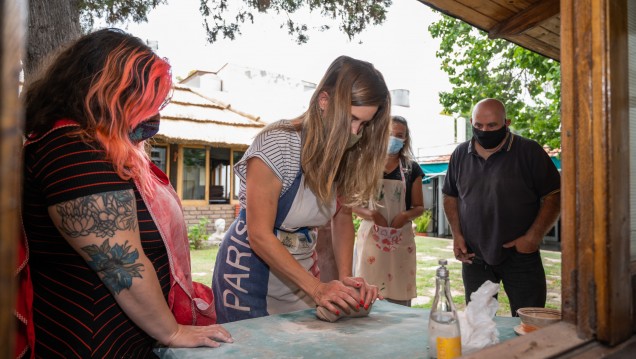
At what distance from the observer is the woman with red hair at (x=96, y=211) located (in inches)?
46.5

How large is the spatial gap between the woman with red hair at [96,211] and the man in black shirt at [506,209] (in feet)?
7.85

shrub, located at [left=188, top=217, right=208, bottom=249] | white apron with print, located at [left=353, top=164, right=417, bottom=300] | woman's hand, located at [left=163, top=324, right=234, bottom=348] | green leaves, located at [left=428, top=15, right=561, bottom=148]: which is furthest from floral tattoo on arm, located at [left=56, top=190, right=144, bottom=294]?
shrub, located at [left=188, top=217, right=208, bottom=249]

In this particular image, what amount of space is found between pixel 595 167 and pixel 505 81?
717cm

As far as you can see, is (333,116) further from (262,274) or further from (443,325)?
(443,325)

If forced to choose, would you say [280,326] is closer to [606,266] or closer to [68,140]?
[68,140]

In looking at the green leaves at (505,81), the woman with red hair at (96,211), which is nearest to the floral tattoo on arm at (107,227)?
the woman with red hair at (96,211)

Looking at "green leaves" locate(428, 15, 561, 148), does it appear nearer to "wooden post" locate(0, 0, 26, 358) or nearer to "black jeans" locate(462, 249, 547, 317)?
"black jeans" locate(462, 249, 547, 317)

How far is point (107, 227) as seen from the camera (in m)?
1.19

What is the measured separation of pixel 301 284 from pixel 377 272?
2.25m

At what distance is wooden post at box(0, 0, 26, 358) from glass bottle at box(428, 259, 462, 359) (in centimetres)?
107

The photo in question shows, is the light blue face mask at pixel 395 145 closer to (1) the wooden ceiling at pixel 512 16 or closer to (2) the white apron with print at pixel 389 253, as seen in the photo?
(2) the white apron with print at pixel 389 253

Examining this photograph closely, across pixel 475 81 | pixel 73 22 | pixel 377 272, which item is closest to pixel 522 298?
pixel 377 272

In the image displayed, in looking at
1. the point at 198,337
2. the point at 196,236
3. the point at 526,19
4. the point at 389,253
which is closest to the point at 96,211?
the point at 198,337

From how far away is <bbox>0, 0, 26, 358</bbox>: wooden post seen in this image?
1.02 feet
